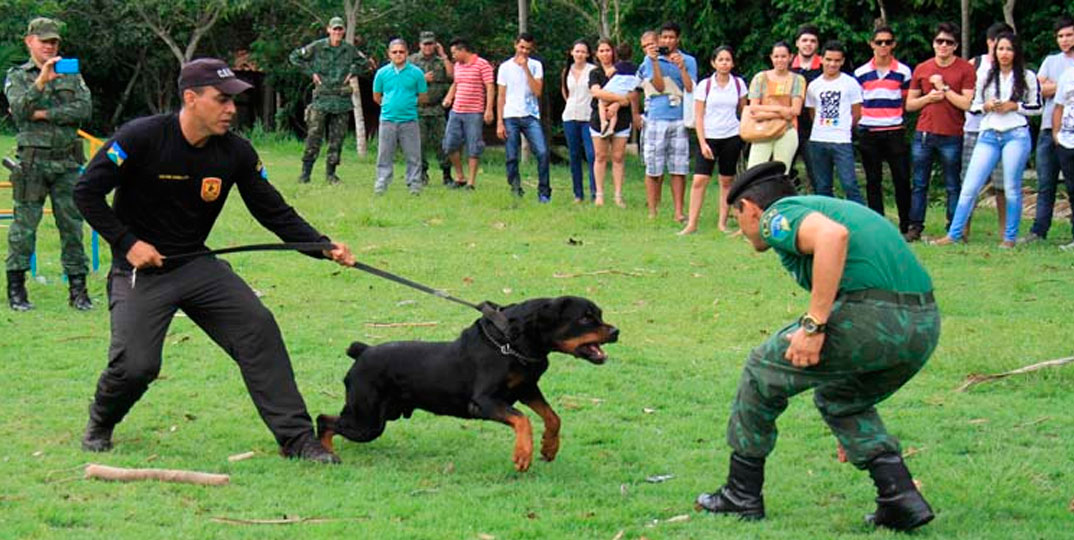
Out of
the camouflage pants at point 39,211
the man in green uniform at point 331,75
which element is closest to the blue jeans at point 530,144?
the man in green uniform at point 331,75

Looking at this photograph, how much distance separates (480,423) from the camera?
7.75 meters

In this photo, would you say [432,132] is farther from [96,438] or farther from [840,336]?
[840,336]

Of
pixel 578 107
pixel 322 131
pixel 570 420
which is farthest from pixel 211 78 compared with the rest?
pixel 322 131

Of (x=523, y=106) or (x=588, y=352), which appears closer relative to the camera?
(x=588, y=352)

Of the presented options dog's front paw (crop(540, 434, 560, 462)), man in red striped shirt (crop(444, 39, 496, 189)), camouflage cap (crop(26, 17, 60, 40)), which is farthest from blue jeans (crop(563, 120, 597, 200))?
→ dog's front paw (crop(540, 434, 560, 462))

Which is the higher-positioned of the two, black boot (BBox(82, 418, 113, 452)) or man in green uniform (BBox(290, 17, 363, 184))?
man in green uniform (BBox(290, 17, 363, 184))

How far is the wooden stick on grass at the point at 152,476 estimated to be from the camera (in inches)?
249

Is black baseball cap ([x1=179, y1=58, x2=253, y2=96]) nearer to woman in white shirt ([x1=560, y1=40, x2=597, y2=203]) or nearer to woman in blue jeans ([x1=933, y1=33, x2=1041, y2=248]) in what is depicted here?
woman in blue jeans ([x1=933, y1=33, x2=1041, y2=248])

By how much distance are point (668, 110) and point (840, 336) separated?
1058cm

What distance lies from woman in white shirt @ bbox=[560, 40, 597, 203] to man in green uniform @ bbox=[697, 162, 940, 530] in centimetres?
1179

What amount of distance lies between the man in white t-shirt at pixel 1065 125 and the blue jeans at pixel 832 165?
194cm

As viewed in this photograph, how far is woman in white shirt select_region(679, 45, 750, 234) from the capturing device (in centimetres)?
1500

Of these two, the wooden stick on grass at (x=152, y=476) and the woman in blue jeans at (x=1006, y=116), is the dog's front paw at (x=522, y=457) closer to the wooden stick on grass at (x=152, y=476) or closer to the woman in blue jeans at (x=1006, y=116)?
the wooden stick on grass at (x=152, y=476)

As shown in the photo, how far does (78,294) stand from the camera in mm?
11203
